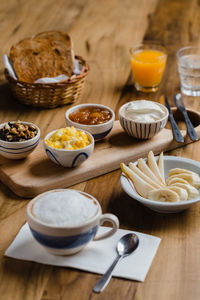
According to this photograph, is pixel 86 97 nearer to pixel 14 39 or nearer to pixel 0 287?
pixel 14 39

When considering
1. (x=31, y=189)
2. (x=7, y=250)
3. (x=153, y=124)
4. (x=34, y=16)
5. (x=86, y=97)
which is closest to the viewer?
(x=7, y=250)

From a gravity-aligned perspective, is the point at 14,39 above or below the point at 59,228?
below

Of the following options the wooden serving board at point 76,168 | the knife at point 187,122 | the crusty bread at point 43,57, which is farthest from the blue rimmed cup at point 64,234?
the crusty bread at point 43,57

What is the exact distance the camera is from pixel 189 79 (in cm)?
244

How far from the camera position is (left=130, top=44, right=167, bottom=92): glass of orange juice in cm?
242

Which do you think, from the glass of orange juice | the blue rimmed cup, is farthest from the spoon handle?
the glass of orange juice

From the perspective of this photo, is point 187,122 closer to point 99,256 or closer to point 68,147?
point 68,147

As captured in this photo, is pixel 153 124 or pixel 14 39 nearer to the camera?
pixel 153 124

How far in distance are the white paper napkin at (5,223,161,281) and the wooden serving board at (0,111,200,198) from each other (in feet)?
0.95

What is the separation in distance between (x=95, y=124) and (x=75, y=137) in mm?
217

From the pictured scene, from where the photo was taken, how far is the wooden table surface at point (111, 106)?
121 cm

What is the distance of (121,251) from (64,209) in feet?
0.75

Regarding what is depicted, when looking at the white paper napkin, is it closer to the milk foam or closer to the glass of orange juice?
the milk foam

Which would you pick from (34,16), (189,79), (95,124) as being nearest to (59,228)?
(95,124)
